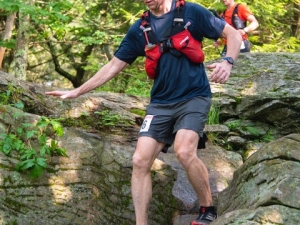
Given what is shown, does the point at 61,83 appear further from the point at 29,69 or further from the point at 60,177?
the point at 60,177

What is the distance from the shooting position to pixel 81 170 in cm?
559

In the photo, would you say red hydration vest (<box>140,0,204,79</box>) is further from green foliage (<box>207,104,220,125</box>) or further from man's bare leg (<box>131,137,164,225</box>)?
green foliage (<box>207,104,220,125</box>)

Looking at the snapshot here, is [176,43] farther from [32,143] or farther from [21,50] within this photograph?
[21,50]

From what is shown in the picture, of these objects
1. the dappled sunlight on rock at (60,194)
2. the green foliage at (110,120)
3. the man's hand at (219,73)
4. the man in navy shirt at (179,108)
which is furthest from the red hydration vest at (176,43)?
the green foliage at (110,120)

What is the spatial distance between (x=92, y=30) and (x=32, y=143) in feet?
35.8

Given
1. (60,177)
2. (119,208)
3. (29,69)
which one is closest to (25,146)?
(60,177)

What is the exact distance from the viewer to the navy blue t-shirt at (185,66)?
4.67 metres

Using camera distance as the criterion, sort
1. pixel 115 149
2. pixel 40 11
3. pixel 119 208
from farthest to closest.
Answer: pixel 40 11 → pixel 115 149 → pixel 119 208

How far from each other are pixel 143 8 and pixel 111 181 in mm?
9935

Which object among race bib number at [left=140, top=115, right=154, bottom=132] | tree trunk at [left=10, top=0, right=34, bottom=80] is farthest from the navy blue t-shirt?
tree trunk at [left=10, top=0, right=34, bottom=80]

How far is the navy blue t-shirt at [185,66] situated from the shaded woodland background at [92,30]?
588cm

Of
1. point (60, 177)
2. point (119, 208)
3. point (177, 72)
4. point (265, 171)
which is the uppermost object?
point (177, 72)

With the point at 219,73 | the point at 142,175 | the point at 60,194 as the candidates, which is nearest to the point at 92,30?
the point at 60,194

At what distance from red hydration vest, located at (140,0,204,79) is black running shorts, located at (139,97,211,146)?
42 centimetres
